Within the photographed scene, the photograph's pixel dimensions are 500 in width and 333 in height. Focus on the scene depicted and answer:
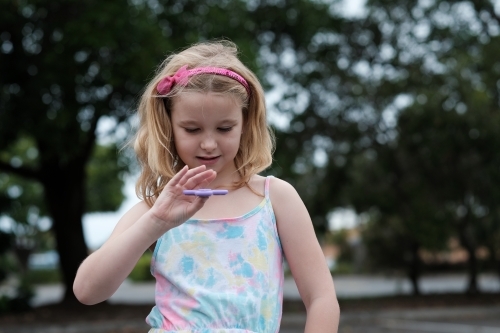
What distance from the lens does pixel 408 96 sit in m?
15.9

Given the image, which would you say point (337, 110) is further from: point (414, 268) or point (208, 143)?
point (208, 143)

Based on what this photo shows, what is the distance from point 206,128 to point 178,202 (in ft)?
0.71

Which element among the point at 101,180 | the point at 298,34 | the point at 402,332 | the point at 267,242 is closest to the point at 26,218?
the point at 101,180

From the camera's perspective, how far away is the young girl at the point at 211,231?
1853mm

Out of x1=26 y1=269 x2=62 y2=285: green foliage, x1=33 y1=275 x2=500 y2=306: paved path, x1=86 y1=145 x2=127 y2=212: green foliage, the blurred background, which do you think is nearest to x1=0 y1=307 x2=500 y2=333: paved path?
the blurred background

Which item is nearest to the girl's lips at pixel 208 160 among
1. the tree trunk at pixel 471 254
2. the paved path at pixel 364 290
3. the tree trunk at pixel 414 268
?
the paved path at pixel 364 290

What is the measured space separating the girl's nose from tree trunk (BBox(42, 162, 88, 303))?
15147mm

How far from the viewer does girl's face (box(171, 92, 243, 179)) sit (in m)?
1.90

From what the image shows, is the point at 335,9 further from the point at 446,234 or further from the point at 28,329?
the point at 28,329

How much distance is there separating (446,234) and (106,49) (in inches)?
341

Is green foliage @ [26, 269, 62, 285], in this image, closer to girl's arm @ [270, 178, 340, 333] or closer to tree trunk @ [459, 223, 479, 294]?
tree trunk @ [459, 223, 479, 294]

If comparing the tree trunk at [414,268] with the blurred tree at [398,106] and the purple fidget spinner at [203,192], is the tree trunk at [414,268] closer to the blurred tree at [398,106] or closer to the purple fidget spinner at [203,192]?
the blurred tree at [398,106]

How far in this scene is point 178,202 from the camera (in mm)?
1796

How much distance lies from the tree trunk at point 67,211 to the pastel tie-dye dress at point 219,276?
49.6 feet
